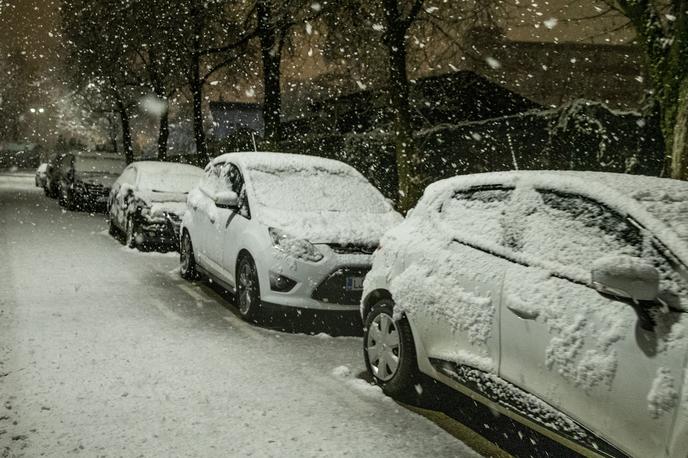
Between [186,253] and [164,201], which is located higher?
[164,201]

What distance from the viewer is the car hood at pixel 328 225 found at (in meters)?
6.67

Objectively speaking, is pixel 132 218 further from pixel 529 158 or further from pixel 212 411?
pixel 212 411

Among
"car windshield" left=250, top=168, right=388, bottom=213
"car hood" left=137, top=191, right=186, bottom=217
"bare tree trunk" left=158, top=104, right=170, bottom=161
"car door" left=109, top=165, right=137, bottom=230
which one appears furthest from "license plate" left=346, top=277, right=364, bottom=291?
"bare tree trunk" left=158, top=104, right=170, bottom=161

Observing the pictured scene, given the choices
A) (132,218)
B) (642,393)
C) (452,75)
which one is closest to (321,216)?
(642,393)

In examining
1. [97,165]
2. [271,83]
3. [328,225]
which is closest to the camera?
[328,225]

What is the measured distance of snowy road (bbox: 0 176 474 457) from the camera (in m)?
4.01

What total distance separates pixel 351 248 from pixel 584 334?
3603 millimetres

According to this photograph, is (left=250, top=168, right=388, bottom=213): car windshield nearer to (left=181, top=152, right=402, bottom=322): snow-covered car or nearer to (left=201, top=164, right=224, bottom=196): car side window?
(left=181, top=152, right=402, bottom=322): snow-covered car

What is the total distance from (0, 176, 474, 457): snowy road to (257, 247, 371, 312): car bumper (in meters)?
0.38

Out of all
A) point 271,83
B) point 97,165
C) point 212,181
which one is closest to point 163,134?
point 97,165

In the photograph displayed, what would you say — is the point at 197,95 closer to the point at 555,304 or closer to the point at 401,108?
the point at 401,108

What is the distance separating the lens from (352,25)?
48.9 feet

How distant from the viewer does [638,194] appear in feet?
11.9

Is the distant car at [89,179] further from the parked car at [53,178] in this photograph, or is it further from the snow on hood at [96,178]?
the parked car at [53,178]
